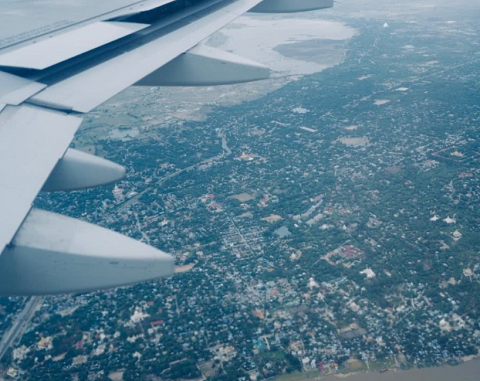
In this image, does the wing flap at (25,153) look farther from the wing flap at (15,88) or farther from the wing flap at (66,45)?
the wing flap at (66,45)

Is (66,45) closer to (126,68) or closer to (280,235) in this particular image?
(126,68)

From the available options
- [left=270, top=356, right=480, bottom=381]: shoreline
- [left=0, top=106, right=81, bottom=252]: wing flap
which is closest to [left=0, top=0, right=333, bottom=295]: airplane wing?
[left=0, top=106, right=81, bottom=252]: wing flap

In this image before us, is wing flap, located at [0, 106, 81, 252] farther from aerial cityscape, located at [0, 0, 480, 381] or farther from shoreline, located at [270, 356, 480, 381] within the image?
shoreline, located at [270, 356, 480, 381]

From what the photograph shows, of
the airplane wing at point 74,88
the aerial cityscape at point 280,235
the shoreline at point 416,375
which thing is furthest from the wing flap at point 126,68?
the shoreline at point 416,375

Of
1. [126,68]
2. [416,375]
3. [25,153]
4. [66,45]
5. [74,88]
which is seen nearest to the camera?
[25,153]

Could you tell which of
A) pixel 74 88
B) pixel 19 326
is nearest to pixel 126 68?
pixel 74 88
